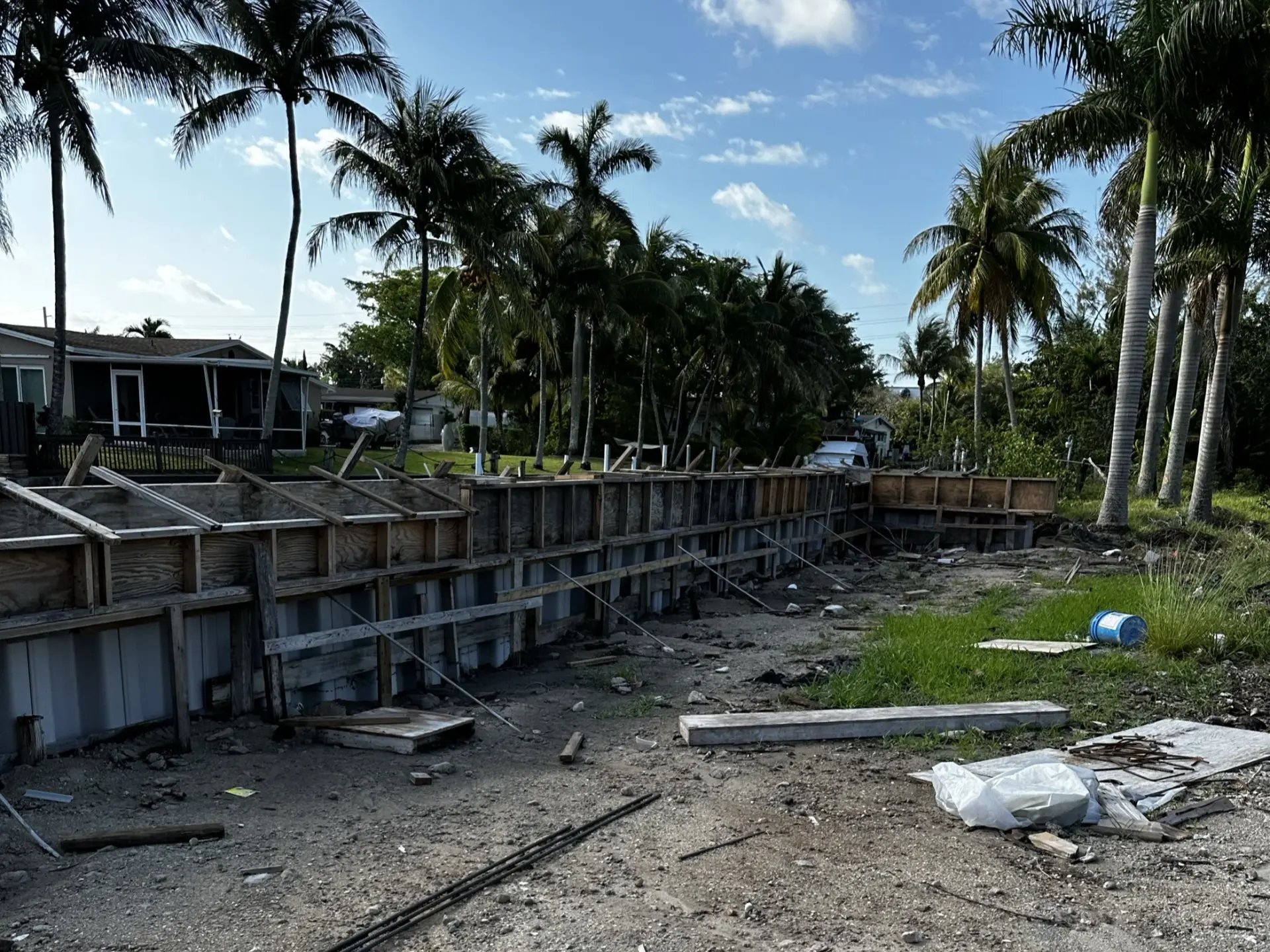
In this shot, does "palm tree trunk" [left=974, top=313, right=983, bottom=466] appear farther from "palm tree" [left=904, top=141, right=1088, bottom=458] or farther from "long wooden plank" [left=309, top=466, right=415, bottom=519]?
"long wooden plank" [left=309, top=466, right=415, bottom=519]

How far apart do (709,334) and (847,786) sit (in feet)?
103

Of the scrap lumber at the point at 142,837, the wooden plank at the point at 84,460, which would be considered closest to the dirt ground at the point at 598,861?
the scrap lumber at the point at 142,837

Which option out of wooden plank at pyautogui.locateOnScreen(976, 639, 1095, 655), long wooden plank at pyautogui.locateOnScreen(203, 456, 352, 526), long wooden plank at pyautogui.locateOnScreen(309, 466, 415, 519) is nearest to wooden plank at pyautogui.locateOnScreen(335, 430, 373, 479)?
long wooden plank at pyautogui.locateOnScreen(309, 466, 415, 519)

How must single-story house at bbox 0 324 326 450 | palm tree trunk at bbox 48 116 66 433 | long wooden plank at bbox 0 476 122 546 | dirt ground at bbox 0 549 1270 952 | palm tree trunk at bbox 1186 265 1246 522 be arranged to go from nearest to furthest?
dirt ground at bbox 0 549 1270 952 < long wooden plank at bbox 0 476 122 546 < palm tree trunk at bbox 48 116 66 433 < palm tree trunk at bbox 1186 265 1246 522 < single-story house at bbox 0 324 326 450

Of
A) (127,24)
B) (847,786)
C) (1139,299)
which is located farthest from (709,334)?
(847,786)

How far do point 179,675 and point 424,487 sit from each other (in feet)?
11.9

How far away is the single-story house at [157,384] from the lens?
83.9ft

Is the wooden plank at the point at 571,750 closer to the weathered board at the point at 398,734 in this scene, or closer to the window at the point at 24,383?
the weathered board at the point at 398,734

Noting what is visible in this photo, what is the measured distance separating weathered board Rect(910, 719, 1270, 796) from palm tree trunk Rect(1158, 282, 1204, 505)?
19778 mm

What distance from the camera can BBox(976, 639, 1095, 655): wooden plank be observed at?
35.4ft

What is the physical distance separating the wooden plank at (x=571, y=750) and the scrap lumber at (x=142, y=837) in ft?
8.89

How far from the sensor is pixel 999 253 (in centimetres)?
2870

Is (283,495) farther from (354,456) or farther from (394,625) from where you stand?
(394,625)

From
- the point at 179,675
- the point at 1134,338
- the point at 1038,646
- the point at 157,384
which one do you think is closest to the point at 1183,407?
the point at 1134,338
